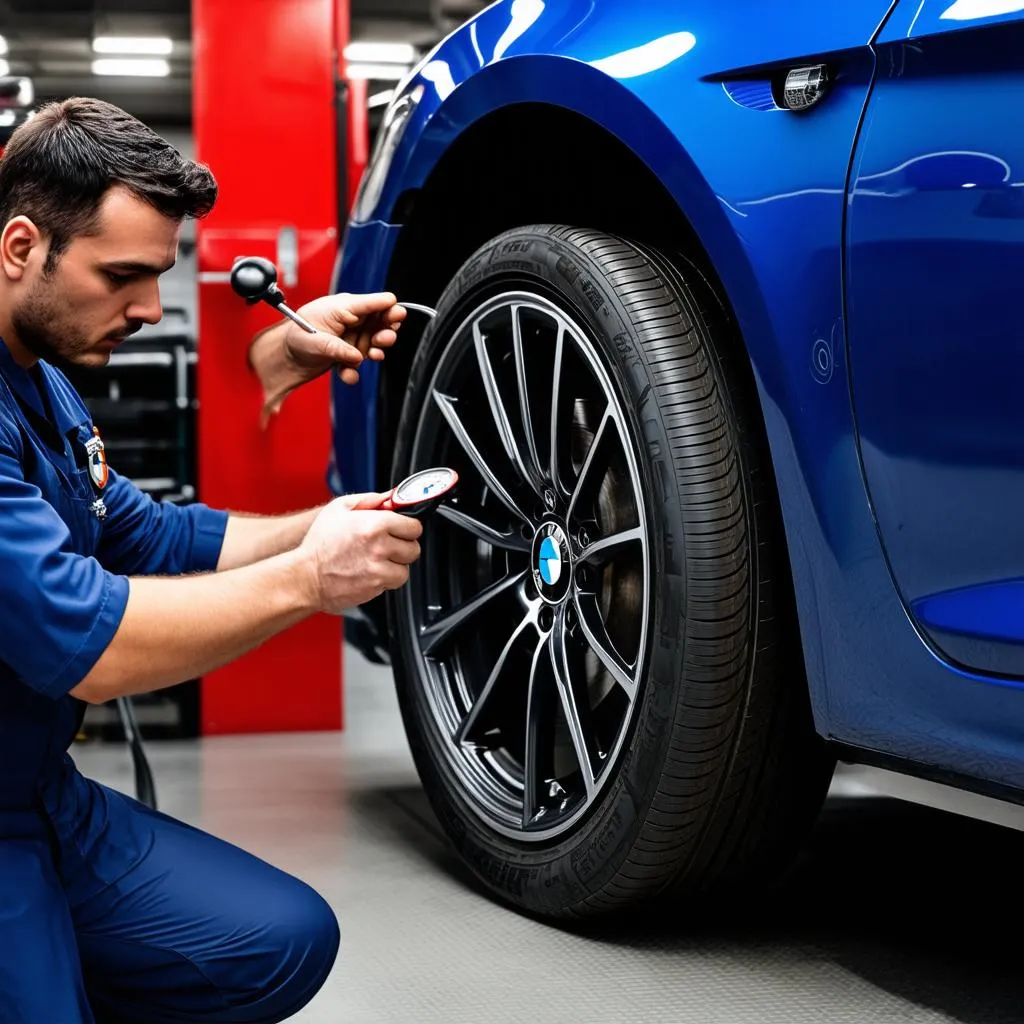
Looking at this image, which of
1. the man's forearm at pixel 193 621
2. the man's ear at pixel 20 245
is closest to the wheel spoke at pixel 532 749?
the man's forearm at pixel 193 621

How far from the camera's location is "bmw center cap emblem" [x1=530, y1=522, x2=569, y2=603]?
1635mm

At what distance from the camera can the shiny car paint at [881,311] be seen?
45.0 inches

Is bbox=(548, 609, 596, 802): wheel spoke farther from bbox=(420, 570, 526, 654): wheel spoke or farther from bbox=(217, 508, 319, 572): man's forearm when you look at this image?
bbox=(217, 508, 319, 572): man's forearm

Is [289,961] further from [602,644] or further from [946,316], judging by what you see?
[946,316]

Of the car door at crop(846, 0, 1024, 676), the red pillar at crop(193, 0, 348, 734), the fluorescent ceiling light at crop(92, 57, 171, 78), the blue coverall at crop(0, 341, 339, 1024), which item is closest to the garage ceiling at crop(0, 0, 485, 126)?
the fluorescent ceiling light at crop(92, 57, 171, 78)

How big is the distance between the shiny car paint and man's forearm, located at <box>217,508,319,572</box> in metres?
0.58

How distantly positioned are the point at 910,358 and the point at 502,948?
2.74 feet

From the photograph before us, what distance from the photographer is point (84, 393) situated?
3307mm

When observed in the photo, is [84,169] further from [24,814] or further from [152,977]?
[152,977]

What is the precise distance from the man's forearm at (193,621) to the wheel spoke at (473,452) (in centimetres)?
54

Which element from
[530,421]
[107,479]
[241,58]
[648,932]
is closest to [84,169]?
[107,479]

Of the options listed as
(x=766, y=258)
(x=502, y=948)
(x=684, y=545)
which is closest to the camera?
(x=766, y=258)

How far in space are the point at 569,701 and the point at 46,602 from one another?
2.13ft

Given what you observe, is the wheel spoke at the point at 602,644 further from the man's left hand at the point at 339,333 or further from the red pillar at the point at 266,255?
the red pillar at the point at 266,255
